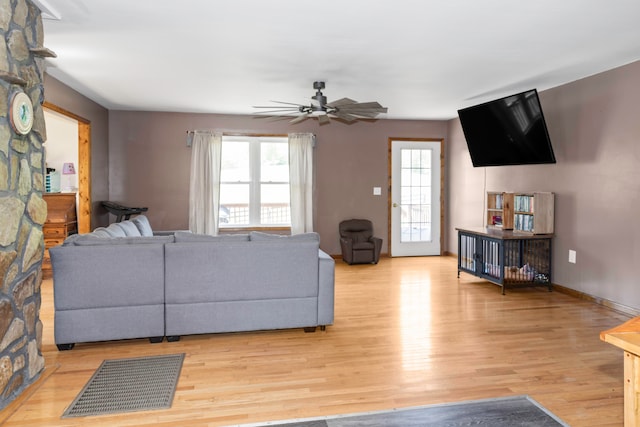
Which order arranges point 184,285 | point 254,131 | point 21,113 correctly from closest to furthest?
point 21,113 < point 184,285 < point 254,131

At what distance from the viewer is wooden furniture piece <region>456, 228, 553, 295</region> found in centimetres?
520

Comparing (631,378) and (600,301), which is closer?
(631,378)

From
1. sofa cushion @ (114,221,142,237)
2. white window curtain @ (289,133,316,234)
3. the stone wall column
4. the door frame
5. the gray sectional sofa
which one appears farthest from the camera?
the door frame

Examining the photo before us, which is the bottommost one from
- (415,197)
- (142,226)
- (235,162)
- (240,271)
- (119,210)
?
(240,271)

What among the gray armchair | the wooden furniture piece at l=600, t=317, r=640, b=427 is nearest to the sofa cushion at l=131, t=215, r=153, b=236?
the gray armchair

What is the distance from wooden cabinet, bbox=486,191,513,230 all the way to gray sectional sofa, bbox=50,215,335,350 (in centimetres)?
305

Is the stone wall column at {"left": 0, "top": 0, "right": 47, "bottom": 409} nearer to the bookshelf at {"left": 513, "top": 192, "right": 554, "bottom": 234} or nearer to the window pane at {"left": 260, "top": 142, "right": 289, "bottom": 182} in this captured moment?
the window pane at {"left": 260, "top": 142, "right": 289, "bottom": 182}

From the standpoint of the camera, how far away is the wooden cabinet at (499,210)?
5711 mm

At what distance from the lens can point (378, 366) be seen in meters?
3.08

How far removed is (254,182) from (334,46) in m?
3.90

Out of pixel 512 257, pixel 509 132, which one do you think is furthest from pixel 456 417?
pixel 509 132

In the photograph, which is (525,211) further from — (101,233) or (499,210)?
(101,233)

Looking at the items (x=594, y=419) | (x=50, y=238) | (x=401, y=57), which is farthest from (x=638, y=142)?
(x=50, y=238)

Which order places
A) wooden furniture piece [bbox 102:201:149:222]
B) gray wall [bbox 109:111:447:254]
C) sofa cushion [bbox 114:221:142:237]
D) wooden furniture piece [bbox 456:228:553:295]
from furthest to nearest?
gray wall [bbox 109:111:447:254] < wooden furniture piece [bbox 102:201:149:222] < wooden furniture piece [bbox 456:228:553:295] < sofa cushion [bbox 114:221:142:237]
